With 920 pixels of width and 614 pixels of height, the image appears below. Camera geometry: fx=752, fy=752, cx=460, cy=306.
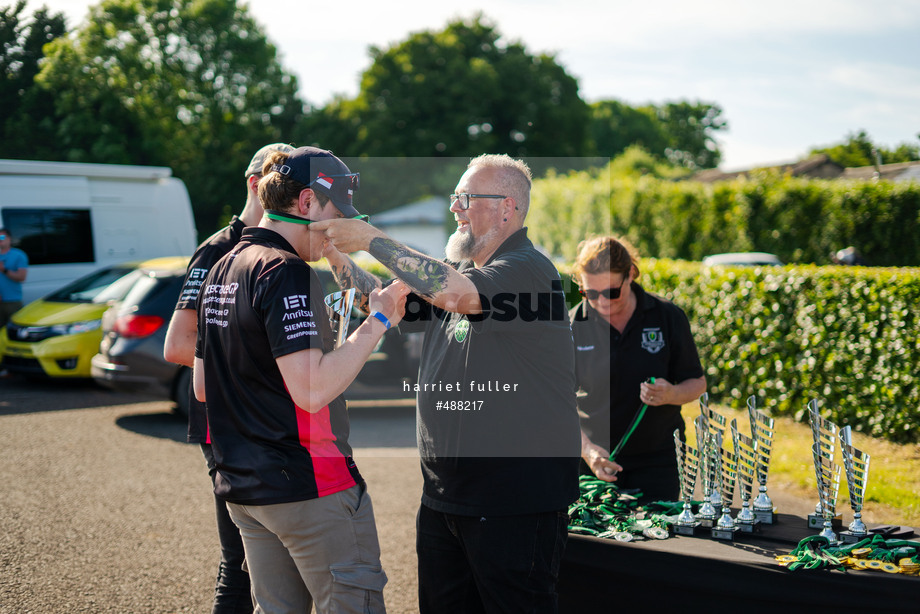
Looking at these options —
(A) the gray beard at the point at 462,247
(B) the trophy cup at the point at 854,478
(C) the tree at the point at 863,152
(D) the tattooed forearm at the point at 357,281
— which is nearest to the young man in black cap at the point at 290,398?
(A) the gray beard at the point at 462,247

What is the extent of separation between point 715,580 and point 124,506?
4.67 metres

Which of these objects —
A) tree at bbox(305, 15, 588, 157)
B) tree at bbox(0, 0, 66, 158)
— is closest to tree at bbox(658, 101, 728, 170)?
tree at bbox(305, 15, 588, 157)

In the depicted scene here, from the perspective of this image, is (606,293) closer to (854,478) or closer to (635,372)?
(635,372)

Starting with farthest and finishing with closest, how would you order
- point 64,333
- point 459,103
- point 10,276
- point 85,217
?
point 459,103
point 85,217
point 10,276
point 64,333

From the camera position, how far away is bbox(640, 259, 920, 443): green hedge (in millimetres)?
7086

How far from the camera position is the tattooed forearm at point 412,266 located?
2559 millimetres

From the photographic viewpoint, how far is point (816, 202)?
1473cm

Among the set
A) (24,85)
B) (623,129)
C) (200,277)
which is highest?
(623,129)

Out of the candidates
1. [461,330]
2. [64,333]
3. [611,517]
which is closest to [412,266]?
[461,330]

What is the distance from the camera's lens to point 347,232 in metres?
2.57

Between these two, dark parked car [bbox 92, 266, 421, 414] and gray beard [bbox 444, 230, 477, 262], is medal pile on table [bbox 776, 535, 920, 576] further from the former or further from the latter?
dark parked car [bbox 92, 266, 421, 414]

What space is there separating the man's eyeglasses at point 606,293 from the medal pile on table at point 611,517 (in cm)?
103

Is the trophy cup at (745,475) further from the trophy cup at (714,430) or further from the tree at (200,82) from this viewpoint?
the tree at (200,82)

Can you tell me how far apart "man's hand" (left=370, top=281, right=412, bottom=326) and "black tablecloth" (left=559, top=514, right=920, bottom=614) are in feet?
4.51
